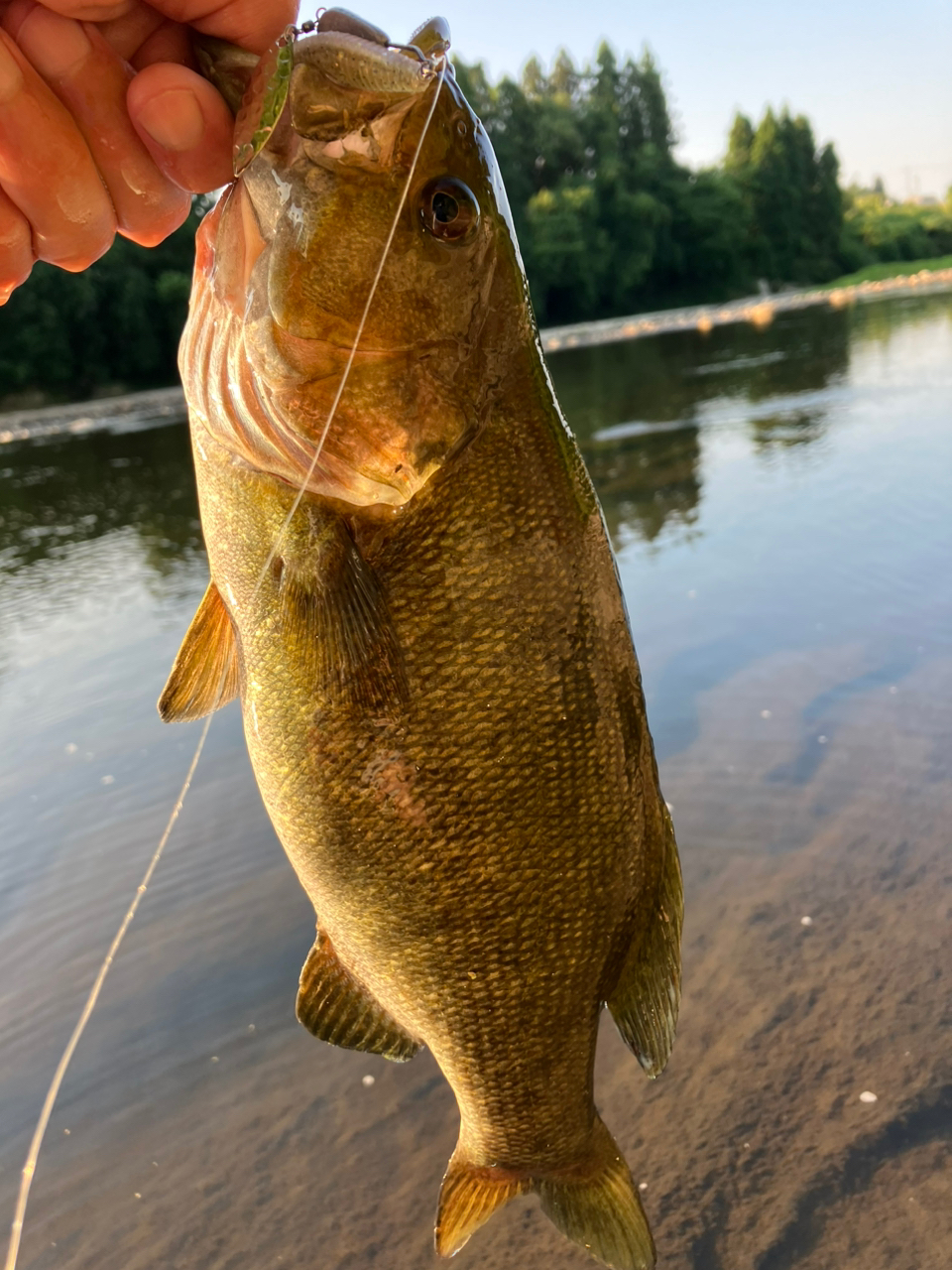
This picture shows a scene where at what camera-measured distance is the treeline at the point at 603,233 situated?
133 ft

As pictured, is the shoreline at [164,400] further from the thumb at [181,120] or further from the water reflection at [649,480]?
the thumb at [181,120]

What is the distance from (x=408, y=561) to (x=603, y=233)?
66.3m

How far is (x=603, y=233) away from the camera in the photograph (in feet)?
203

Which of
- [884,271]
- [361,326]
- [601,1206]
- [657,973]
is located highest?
[361,326]

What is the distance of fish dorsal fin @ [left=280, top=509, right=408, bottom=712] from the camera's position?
158cm

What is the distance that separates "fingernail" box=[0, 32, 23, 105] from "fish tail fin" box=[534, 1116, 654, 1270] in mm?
2259

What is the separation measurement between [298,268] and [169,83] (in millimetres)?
352

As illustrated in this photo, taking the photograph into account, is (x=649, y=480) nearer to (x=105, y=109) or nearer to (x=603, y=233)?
(x=105, y=109)

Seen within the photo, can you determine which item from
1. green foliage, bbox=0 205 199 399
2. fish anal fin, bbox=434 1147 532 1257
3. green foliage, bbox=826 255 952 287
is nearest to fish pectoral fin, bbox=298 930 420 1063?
fish anal fin, bbox=434 1147 532 1257

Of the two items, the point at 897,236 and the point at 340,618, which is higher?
the point at 897,236

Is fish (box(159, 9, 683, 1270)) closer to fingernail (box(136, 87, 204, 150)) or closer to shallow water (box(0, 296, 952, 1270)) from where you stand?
fingernail (box(136, 87, 204, 150))

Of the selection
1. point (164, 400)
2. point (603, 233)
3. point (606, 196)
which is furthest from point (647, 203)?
point (164, 400)

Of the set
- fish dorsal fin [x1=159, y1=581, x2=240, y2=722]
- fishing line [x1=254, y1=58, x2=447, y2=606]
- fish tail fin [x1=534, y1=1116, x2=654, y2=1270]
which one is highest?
fishing line [x1=254, y1=58, x2=447, y2=606]

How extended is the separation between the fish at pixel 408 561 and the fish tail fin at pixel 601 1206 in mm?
402
